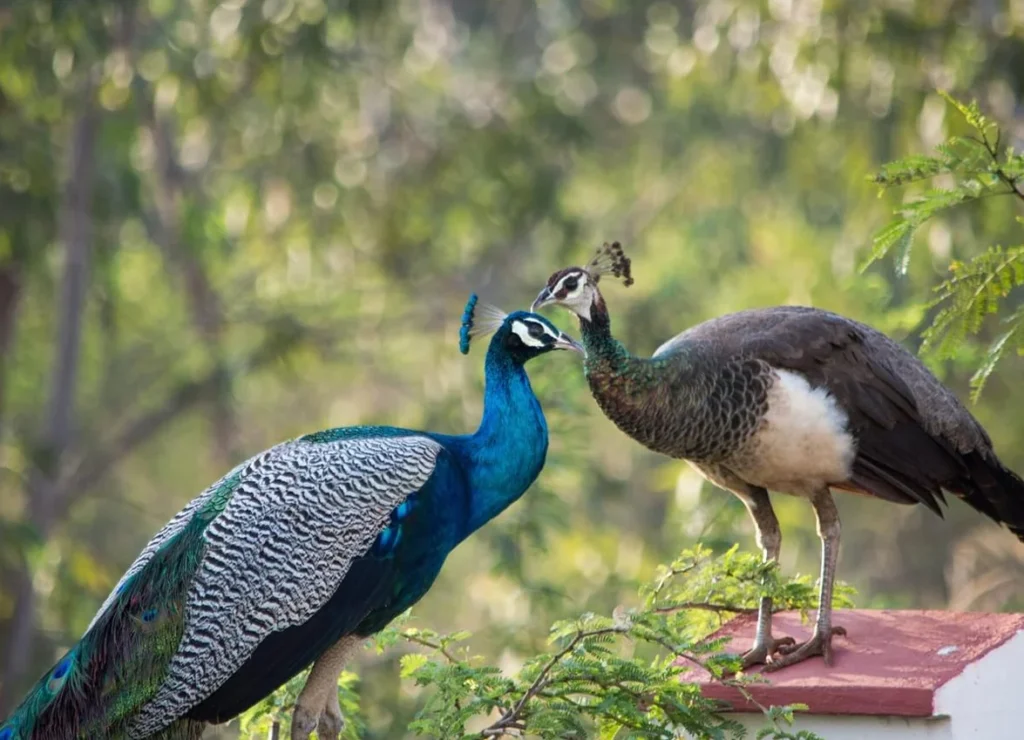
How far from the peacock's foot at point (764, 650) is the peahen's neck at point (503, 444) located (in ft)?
2.89

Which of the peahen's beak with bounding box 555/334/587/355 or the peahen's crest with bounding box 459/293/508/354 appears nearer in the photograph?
the peahen's beak with bounding box 555/334/587/355

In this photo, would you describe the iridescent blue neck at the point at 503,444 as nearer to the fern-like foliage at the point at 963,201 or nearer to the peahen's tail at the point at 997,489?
the fern-like foliage at the point at 963,201

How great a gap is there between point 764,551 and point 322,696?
1545 mm

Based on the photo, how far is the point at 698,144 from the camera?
17078 millimetres

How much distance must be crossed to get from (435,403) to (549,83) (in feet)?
12.6

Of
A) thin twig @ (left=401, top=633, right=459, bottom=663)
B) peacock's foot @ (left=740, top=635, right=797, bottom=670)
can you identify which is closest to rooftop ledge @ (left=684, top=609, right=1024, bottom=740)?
peacock's foot @ (left=740, top=635, right=797, bottom=670)

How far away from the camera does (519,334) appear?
5.69 m

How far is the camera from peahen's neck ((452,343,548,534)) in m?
5.61

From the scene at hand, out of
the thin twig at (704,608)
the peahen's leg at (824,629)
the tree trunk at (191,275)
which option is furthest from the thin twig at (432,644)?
the tree trunk at (191,275)

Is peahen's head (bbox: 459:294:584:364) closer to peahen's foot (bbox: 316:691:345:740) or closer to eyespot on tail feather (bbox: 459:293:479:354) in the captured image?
eyespot on tail feather (bbox: 459:293:479:354)

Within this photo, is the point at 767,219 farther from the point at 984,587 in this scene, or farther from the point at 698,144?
the point at 984,587

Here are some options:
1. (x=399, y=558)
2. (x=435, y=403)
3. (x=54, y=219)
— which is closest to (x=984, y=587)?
(x=435, y=403)

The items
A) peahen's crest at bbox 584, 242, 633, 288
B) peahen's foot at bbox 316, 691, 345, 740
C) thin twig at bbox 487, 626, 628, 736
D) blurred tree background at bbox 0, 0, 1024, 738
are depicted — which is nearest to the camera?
thin twig at bbox 487, 626, 628, 736

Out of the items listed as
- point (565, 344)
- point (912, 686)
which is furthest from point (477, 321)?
point (912, 686)
